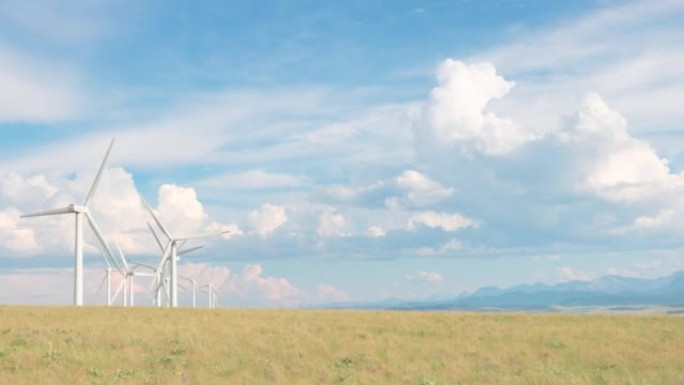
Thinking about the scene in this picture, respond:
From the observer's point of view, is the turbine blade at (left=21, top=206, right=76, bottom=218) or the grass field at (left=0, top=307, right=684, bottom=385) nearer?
the grass field at (left=0, top=307, right=684, bottom=385)

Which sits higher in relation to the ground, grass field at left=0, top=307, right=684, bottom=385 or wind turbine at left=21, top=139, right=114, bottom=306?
wind turbine at left=21, top=139, right=114, bottom=306

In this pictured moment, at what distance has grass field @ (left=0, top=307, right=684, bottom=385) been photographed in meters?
25.4

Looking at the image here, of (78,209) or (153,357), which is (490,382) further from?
(78,209)

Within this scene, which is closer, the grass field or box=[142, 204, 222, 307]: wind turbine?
the grass field

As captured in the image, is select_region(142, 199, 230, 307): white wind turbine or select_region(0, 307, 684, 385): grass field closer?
select_region(0, 307, 684, 385): grass field

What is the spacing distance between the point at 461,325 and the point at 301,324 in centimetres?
940

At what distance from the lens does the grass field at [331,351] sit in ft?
83.4

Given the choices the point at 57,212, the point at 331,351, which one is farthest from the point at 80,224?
the point at 331,351

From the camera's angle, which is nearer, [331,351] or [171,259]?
[331,351]

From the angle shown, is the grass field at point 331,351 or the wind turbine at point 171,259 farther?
the wind turbine at point 171,259

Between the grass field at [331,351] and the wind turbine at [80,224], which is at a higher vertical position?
the wind turbine at [80,224]

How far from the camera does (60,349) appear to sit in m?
31.2

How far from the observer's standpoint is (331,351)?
31594 millimetres

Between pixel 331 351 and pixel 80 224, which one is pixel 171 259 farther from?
pixel 331 351
